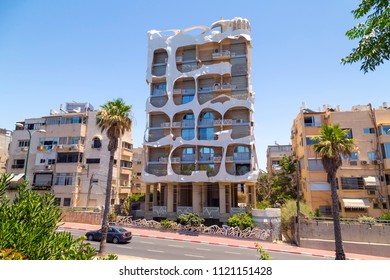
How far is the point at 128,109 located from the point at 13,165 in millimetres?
34317

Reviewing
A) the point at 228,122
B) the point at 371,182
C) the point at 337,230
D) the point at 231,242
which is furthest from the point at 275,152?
the point at 337,230

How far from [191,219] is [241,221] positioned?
6.55 m

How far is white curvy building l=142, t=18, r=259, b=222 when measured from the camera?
36406mm

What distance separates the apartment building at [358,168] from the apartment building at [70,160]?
106 feet

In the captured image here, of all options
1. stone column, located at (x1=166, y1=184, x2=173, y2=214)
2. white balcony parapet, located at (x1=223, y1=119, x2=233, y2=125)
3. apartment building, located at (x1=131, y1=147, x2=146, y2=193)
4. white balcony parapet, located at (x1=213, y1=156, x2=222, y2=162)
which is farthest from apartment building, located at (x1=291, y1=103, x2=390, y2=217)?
apartment building, located at (x1=131, y1=147, x2=146, y2=193)

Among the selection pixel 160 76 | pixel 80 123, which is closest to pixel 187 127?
pixel 160 76

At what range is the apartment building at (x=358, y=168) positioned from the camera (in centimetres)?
3241

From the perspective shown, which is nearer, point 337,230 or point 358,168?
point 337,230

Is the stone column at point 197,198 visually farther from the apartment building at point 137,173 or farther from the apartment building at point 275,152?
the apartment building at point 275,152

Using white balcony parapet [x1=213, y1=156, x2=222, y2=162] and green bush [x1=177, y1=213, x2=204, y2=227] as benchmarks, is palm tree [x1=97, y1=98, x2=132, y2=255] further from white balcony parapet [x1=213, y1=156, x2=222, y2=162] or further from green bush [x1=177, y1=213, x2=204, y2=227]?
white balcony parapet [x1=213, y1=156, x2=222, y2=162]

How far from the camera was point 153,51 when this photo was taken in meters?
42.8

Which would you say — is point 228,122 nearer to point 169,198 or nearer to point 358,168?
point 169,198

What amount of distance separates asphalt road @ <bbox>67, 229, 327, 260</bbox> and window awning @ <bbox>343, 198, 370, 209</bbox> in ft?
40.6

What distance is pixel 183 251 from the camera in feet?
75.2
